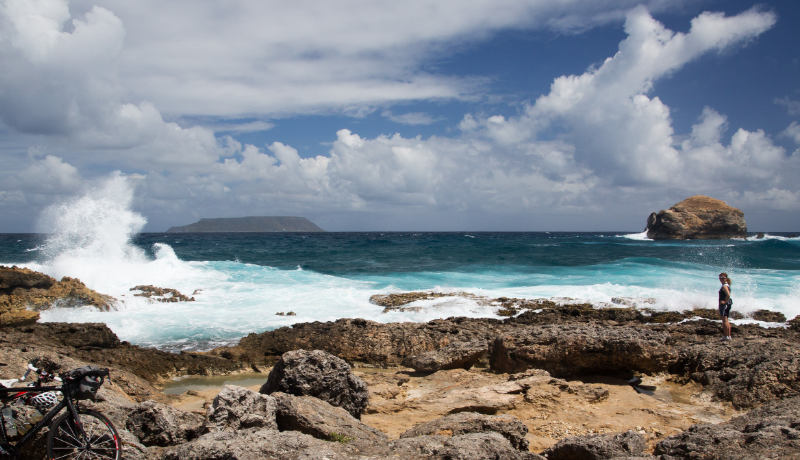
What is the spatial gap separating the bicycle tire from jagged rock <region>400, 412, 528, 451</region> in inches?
111

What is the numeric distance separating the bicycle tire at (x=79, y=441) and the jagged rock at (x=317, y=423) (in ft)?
4.99

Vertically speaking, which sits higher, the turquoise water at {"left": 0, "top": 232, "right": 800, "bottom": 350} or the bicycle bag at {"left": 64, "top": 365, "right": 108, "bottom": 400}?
the bicycle bag at {"left": 64, "top": 365, "right": 108, "bottom": 400}

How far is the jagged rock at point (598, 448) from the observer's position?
4.05m

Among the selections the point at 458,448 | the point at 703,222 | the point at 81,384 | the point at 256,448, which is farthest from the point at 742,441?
the point at 703,222

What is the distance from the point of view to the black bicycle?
3.34m

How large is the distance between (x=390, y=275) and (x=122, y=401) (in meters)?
21.8

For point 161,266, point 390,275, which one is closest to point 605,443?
point 390,275

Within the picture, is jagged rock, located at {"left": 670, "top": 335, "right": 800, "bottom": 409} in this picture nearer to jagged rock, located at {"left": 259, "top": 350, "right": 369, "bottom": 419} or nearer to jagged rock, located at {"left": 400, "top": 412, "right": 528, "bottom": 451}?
jagged rock, located at {"left": 400, "top": 412, "right": 528, "bottom": 451}

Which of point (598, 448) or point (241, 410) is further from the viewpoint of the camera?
point (241, 410)

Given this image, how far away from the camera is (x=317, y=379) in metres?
5.74

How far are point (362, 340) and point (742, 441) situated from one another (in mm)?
8133

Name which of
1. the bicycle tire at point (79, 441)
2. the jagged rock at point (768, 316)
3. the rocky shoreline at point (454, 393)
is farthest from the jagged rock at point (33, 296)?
the jagged rock at point (768, 316)

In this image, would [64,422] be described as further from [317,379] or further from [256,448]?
[317,379]

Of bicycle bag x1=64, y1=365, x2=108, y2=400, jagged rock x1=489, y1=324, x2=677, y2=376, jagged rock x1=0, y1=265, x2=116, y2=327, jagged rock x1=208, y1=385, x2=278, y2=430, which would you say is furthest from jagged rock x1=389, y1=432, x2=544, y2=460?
jagged rock x1=0, y1=265, x2=116, y2=327
